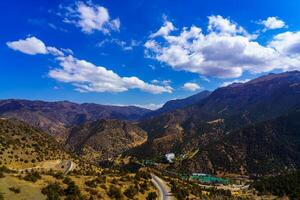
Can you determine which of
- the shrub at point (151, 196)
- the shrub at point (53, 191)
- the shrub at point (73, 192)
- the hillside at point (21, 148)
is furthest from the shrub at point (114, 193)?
the hillside at point (21, 148)

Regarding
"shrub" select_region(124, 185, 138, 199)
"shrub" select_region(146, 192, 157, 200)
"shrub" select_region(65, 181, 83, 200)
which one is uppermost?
"shrub" select_region(65, 181, 83, 200)

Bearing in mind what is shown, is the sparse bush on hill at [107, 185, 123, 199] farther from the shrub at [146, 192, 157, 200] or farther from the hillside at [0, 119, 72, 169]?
the hillside at [0, 119, 72, 169]

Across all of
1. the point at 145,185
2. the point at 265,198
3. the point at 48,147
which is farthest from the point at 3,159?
the point at 265,198

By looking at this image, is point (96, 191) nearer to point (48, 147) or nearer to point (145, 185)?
point (145, 185)

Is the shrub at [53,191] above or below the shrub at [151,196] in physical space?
above

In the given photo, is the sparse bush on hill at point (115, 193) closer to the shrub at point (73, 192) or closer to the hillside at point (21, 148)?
the shrub at point (73, 192)

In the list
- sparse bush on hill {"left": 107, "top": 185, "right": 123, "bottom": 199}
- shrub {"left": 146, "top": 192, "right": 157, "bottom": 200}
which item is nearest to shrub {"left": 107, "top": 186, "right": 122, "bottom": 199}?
sparse bush on hill {"left": 107, "top": 185, "right": 123, "bottom": 199}

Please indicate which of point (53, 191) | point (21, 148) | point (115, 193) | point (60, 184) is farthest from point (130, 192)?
point (21, 148)

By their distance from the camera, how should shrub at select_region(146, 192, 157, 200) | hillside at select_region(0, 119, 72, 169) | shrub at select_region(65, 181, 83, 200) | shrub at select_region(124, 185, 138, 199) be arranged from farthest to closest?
hillside at select_region(0, 119, 72, 169) < shrub at select_region(146, 192, 157, 200) < shrub at select_region(124, 185, 138, 199) < shrub at select_region(65, 181, 83, 200)

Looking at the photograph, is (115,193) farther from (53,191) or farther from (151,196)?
(53,191)

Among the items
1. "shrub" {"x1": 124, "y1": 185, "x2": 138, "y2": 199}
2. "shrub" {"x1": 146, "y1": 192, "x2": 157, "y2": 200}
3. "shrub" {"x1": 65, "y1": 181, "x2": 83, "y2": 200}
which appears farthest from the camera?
"shrub" {"x1": 146, "y1": 192, "x2": 157, "y2": 200}

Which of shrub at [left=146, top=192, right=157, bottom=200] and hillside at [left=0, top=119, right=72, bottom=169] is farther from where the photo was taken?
hillside at [left=0, top=119, right=72, bottom=169]
